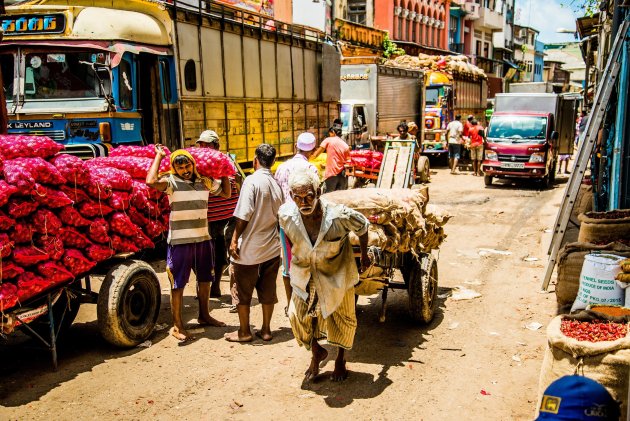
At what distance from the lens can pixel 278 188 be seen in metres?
5.57

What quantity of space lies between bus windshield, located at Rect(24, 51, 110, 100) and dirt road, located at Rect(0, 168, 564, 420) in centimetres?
349

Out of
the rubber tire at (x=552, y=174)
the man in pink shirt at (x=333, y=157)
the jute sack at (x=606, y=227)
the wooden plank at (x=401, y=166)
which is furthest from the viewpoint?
the rubber tire at (x=552, y=174)

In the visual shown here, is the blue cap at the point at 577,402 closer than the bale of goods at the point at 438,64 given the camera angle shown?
Yes

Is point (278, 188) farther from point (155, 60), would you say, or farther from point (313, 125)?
point (313, 125)

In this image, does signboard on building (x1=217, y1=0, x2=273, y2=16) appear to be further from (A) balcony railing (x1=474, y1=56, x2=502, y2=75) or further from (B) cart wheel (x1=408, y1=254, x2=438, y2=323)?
(A) balcony railing (x1=474, y1=56, x2=502, y2=75)

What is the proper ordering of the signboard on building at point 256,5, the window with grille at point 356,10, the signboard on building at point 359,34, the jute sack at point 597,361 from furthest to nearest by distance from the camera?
the window with grille at point 356,10 < the signboard on building at point 359,34 < the signboard on building at point 256,5 < the jute sack at point 597,361

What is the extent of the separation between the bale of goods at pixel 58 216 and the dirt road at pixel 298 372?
32.9 inches

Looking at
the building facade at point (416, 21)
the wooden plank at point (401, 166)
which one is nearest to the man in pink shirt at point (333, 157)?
the wooden plank at point (401, 166)

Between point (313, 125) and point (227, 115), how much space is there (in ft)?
13.7

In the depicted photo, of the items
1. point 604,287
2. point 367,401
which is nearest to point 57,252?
point 367,401

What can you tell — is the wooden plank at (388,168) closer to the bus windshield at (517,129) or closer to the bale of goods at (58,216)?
the bale of goods at (58,216)

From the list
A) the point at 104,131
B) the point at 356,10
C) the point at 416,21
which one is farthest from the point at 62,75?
the point at 416,21

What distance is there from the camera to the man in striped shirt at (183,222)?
18.0 feet

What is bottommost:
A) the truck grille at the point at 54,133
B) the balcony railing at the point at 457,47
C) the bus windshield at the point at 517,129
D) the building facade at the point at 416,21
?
the bus windshield at the point at 517,129
